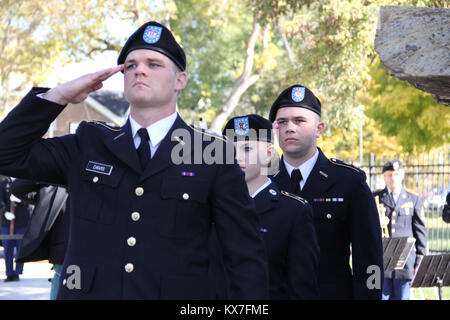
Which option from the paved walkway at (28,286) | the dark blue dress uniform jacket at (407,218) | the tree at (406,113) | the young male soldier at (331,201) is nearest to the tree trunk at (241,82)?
the tree at (406,113)

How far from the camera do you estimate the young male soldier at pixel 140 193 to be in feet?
10.1

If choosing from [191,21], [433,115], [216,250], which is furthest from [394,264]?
[191,21]

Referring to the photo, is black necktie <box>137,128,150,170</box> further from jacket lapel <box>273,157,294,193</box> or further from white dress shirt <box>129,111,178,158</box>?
jacket lapel <box>273,157,294,193</box>

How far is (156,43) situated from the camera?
11.1 ft

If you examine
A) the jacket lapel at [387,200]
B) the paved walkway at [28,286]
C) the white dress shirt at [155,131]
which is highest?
the jacket lapel at [387,200]

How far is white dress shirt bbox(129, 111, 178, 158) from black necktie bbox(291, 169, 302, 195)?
1.90m

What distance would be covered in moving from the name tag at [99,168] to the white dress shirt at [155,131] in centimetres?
17

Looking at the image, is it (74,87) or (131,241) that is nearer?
(131,241)

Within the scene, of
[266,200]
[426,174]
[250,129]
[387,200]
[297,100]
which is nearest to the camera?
[266,200]

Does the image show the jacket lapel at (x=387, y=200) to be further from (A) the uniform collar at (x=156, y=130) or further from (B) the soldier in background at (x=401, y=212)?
(A) the uniform collar at (x=156, y=130)

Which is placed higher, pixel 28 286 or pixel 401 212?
pixel 401 212

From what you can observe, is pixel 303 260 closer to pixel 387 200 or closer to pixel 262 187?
pixel 262 187

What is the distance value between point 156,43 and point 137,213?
84 centimetres

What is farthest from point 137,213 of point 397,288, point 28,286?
point 28,286
